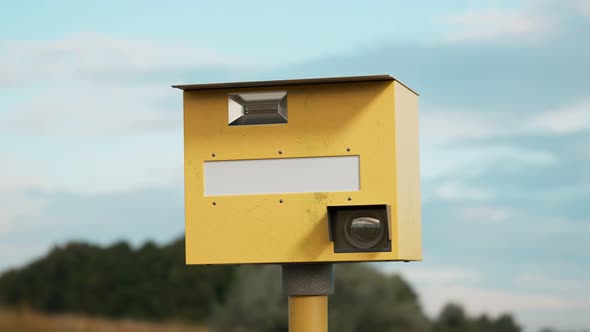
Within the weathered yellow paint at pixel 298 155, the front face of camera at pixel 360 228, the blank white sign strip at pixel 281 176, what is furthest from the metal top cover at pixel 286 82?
the front face of camera at pixel 360 228

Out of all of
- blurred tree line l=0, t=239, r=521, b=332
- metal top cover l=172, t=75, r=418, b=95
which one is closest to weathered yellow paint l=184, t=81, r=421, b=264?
metal top cover l=172, t=75, r=418, b=95

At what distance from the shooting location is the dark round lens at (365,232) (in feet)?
16.8

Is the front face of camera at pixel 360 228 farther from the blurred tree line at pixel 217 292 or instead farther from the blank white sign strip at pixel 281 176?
the blurred tree line at pixel 217 292

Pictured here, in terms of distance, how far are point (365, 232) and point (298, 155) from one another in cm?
55

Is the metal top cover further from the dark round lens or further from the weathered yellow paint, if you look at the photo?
the dark round lens

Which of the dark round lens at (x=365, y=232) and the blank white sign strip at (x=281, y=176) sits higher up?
the blank white sign strip at (x=281, y=176)

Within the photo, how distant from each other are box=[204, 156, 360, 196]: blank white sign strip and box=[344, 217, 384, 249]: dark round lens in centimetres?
18

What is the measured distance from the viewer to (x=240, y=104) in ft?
17.9

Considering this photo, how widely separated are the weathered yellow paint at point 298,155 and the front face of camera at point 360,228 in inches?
1.4

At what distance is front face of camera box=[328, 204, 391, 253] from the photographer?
16.8 feet

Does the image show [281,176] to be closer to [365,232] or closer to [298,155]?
[298,155]

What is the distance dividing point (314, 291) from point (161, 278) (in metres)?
19.0

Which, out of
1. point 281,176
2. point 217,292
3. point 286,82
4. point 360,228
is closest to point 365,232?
point 360,228

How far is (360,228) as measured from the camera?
514 centimetres
